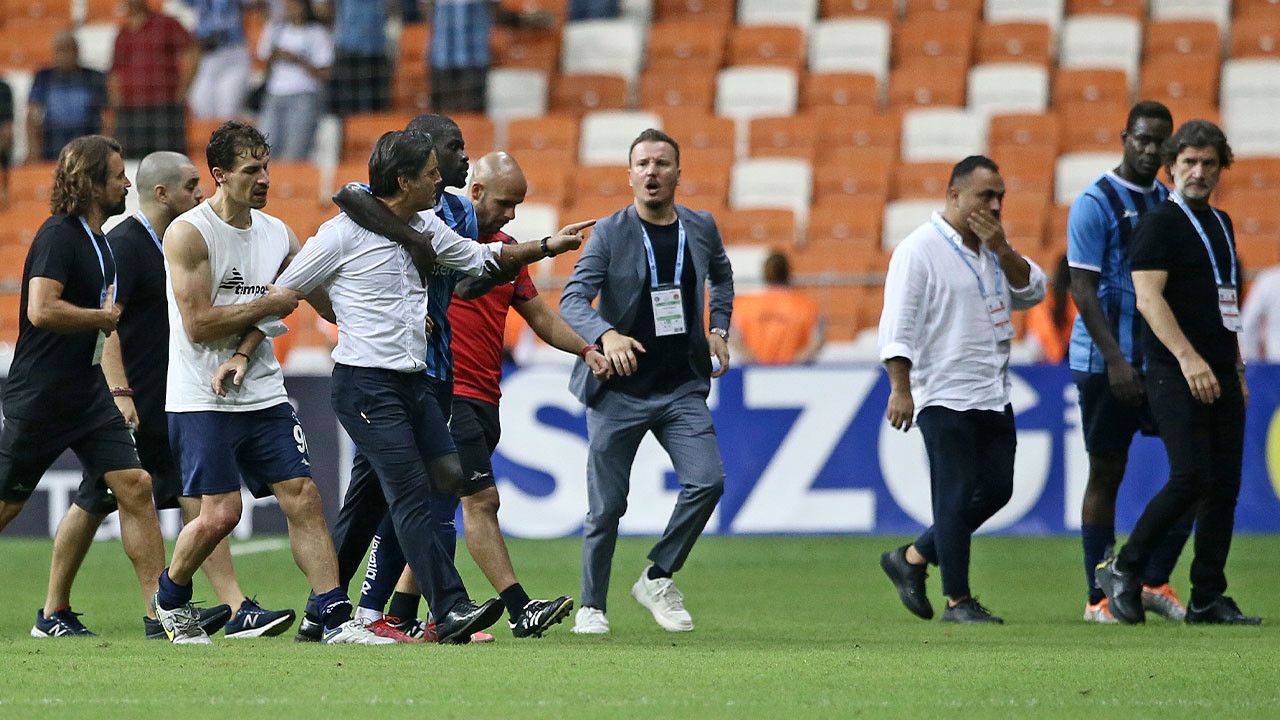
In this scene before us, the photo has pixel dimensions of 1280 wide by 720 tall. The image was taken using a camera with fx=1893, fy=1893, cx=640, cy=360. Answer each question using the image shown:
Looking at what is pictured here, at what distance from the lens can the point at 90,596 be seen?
997 centimetres

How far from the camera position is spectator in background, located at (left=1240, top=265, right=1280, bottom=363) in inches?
525

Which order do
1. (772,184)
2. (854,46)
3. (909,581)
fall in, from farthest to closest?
(854,46) < (772,184) < (909,581)

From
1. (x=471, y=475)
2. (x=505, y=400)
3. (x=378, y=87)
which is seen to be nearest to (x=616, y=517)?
(x=471, y=475)

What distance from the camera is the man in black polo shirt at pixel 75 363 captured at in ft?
24.5

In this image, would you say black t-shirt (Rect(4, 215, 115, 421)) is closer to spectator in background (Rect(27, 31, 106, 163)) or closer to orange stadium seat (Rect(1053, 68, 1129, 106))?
spectator in background (Rect(27, 31, 106, 163))

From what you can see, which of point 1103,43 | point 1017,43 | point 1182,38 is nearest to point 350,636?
point 1017,43

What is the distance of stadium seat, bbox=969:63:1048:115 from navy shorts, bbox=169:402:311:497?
40.2 feet

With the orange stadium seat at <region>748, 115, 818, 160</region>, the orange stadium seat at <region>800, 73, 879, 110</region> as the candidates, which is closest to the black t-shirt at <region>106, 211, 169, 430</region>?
the orange stadium seat at <region>748, 115, 818, 160</region>

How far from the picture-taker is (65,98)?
59.7ft

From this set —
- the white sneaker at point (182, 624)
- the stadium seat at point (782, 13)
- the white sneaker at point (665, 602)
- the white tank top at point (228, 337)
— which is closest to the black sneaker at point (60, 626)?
the white sneaker at point (182, 624)

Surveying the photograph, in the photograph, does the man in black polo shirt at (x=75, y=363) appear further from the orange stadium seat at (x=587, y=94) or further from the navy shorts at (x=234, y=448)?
the orange stadium seat at (x=587, y=94)

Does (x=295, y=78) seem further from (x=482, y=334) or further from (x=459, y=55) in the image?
(x=482, y=334)

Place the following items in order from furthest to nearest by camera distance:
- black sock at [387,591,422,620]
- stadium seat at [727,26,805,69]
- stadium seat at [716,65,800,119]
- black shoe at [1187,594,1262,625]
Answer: stadium seat at [727,26,805,69]
stadium seat at [716,65,800,119]
black shoe at [1187,594,1262,625]
black sock at [387,591,422,620]

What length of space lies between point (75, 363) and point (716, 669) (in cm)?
305
